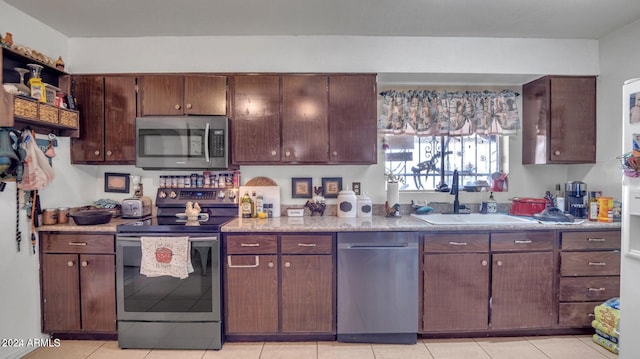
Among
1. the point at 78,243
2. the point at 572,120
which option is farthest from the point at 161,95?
the point at 572,120

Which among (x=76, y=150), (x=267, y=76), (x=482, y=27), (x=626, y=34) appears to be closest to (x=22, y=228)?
(x=76, y=150)

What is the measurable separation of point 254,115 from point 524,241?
2275 mm

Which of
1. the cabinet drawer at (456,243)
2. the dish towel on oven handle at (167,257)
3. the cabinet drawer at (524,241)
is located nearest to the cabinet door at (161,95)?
the dish towel on oven handle at (167,257)

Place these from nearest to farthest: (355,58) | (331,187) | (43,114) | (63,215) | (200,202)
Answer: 1. (43,114)
2. (63,215)
3. (355,58)
4. (200,202)
5. (331,187)

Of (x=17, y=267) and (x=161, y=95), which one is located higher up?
(x=161, y=95)

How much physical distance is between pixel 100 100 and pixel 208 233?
147 centimetres

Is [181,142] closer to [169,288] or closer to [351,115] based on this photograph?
[169,288]

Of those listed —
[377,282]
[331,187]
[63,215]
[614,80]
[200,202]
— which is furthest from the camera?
[331,187]

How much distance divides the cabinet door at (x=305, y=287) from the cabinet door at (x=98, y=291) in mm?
1242

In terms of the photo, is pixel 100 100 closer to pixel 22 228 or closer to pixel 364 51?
pixel 22 228

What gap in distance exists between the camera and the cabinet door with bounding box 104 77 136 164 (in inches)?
99.9

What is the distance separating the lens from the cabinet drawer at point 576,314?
2.31 metres

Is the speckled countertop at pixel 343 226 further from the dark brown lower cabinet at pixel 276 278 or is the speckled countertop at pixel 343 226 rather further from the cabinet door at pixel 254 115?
the cabinet door at pixel 254 115

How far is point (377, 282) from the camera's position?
7.32ft
